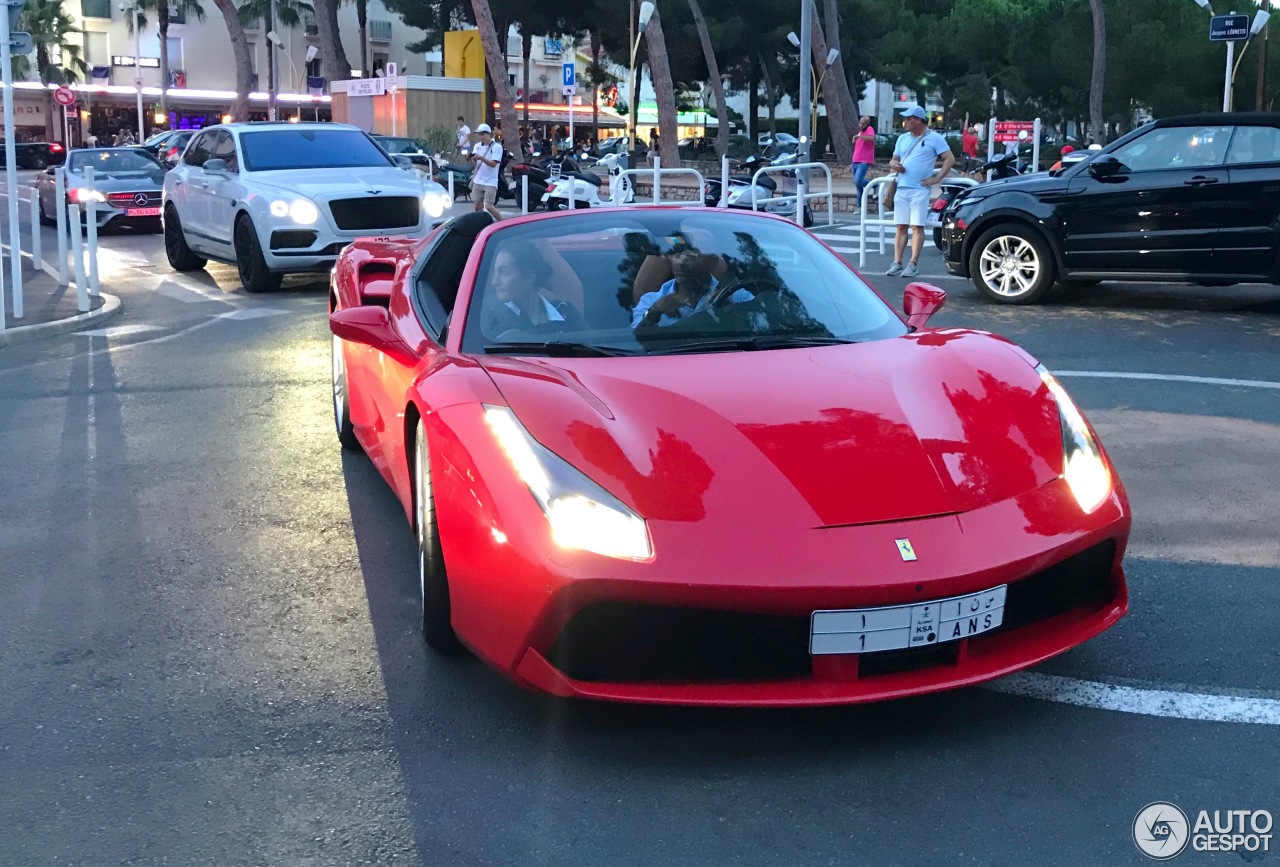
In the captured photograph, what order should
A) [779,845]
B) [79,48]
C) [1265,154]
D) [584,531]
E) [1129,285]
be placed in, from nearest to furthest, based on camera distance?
1. [779,845]
2. [584,531]
3. [1265,154]
4. [1129,285]
5. [79,48]

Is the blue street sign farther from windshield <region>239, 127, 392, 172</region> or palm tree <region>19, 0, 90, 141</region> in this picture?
palm tree <region>19, 0, 90, 141</region>

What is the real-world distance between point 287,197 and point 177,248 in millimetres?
3468

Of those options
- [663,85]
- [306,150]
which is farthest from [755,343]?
[663,85]

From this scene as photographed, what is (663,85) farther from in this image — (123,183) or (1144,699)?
(1144,699)

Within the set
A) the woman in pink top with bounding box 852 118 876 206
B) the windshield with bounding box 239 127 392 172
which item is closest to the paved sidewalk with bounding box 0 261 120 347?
the windshield with bounding box 239 127 392 172

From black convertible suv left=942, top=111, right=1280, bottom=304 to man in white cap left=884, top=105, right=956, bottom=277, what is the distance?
1283 millimetres

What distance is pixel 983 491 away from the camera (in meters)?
Answer: 3.55

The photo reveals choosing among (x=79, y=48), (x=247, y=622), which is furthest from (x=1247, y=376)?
(x=79, y=48)

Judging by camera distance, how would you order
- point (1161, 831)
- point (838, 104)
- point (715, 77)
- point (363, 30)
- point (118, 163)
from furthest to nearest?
point (363, 30) < point (715, 77) < point (838, 104) < point (118, 163) < point (1161, 831)

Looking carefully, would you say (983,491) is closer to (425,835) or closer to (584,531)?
(584,531)

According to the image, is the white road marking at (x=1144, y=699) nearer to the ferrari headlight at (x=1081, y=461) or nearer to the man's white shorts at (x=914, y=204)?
the ferrari headlight at (x=1081, y=461)

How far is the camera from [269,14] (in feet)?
273

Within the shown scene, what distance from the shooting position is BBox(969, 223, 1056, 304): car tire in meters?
12.4

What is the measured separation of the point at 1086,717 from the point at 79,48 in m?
84.8
